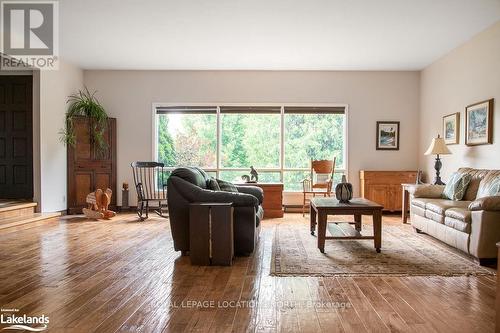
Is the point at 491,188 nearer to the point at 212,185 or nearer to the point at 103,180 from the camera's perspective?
the point at 212,185

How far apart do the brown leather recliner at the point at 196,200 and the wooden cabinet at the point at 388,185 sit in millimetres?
3921

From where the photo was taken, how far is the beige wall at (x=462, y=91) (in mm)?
5087

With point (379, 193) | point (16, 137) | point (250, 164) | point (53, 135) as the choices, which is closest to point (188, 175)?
point (250, 164)

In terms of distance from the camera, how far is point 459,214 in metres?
4.00

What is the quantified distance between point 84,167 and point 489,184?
6.59 metres

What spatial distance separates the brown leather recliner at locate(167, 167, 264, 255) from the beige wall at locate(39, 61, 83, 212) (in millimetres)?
3794

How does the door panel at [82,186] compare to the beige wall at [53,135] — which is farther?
the door panel at [82,186]

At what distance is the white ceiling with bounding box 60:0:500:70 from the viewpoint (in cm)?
459

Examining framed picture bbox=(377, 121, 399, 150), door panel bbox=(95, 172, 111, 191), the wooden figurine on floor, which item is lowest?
the wooden figurine on floor

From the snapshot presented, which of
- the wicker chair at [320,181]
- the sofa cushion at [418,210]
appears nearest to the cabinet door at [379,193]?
the wicker chair at [320,181]

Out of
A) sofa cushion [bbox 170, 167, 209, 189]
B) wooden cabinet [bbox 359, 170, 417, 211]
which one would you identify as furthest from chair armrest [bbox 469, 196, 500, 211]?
wooden cabinet [bbox 359, 170, 417, 211]

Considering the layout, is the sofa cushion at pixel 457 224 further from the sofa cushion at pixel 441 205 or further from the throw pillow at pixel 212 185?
the throw pillow at pixel 212 185

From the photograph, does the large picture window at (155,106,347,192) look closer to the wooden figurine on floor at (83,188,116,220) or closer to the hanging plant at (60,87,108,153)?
the hanging plant at (60,87,108,153)

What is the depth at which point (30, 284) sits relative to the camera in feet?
10.0
